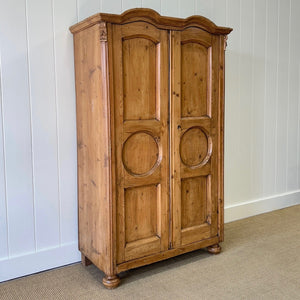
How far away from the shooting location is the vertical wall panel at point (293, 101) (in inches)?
157

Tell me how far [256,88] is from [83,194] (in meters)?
2.03

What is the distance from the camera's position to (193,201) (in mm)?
2787

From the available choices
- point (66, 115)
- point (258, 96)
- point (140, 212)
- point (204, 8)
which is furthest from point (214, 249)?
point (204, 8)

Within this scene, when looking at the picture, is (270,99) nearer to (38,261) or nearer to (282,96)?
(282,96)

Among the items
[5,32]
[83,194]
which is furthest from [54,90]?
[83,194]

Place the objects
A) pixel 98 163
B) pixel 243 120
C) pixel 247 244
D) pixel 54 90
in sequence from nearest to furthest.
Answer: pixel 98 163 → pixel 54 90 → pixel 247 244 → pixel 243 120

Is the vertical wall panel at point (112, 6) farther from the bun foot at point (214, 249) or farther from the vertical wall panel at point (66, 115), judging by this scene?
the bun foot at point (214, 249)

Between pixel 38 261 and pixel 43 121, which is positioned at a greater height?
pixel 43 121

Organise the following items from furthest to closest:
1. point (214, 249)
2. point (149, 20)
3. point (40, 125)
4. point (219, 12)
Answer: point (219, 12) → point (214, 249) → point (40, 125) → point (149, 20)

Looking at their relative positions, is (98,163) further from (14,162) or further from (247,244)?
(247,244)

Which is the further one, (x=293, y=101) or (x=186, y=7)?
(x=293, y=101)

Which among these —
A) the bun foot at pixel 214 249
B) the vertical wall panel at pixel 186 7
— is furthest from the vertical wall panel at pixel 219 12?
the bun foot at pixel 214 249

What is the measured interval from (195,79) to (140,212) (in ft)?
3.19

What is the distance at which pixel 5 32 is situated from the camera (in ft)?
7.95
